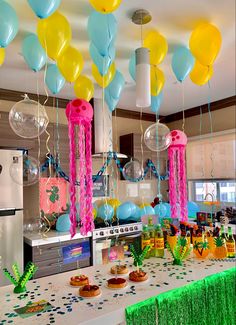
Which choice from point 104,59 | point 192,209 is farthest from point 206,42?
point 192,209

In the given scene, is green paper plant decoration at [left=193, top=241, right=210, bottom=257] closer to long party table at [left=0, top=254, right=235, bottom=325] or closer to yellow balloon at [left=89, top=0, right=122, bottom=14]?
long party table at [left=0, top=254, right=235, bottom=325]

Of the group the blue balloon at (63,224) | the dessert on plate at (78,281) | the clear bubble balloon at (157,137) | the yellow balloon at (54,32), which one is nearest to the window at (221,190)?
the clear bubble balloon at (157,137)

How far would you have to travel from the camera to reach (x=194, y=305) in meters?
1.65

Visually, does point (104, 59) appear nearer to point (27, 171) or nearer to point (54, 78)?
point (54, 78)

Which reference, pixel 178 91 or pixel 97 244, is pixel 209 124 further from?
pixel 97 244

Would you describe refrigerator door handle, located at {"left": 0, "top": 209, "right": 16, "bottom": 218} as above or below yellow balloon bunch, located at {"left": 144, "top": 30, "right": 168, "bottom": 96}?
below

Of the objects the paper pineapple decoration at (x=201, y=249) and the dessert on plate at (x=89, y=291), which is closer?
the dessert on plate at (x=89, y=291)

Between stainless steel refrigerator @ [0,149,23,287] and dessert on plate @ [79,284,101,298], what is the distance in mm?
1589

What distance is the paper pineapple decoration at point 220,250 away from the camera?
6.95 feet

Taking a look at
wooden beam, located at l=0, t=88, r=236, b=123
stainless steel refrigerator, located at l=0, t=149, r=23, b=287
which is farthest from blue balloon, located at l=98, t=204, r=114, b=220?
wooden beam, located at l=0, t=88, r=236, b=123

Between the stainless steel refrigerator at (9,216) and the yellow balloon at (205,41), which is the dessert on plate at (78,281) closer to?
the stainless steel refrigerator at (9,216)

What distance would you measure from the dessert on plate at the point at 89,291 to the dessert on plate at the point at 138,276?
27cm

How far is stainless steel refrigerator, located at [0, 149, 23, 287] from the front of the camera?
2781 mm

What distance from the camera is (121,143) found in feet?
15.1
